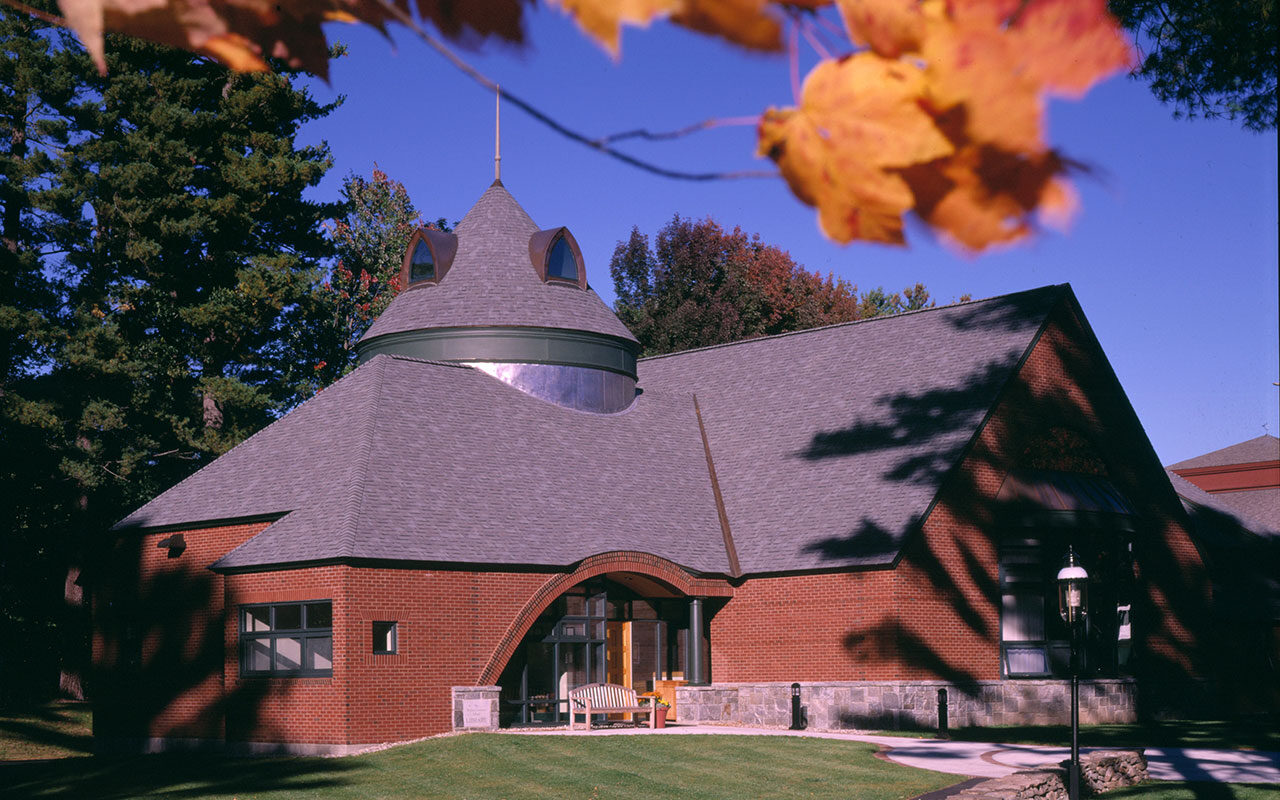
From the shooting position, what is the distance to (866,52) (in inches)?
139

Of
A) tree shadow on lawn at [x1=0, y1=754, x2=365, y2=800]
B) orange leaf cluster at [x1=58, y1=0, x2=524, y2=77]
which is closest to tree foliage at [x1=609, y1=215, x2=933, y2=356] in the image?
tree shadow on lawn at [x1=0, y1=754, x2=365, y2=800]

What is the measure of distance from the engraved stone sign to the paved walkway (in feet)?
2.62

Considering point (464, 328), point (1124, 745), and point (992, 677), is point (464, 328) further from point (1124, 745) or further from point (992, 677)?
point (1124, 745)

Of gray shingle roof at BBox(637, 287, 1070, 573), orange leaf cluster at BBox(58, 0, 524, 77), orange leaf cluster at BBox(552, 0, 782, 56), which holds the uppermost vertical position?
gray shingle roof at BBox(637, 287, 1070, 573)

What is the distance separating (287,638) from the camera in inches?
1014

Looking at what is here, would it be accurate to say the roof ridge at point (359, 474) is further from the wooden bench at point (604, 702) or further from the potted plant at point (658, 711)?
the potted plant at point (658, 711)

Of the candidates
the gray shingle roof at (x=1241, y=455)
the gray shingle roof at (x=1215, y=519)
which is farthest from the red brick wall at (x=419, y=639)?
the gray shingle roof at (x=1241, y=455)

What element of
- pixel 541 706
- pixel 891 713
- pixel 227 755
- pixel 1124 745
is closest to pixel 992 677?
pixel 891 713

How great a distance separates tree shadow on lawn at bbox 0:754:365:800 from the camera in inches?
801

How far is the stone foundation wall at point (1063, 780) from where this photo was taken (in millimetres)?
16578

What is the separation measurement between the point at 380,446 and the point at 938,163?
25187 millimetres

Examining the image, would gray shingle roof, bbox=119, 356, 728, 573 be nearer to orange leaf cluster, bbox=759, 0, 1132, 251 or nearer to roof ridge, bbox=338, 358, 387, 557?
roof ridge, bbox=338, 358, 387, 557

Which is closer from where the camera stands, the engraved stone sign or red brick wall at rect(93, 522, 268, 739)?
the engraved stone sign

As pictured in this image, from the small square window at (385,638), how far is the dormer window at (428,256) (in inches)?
500
